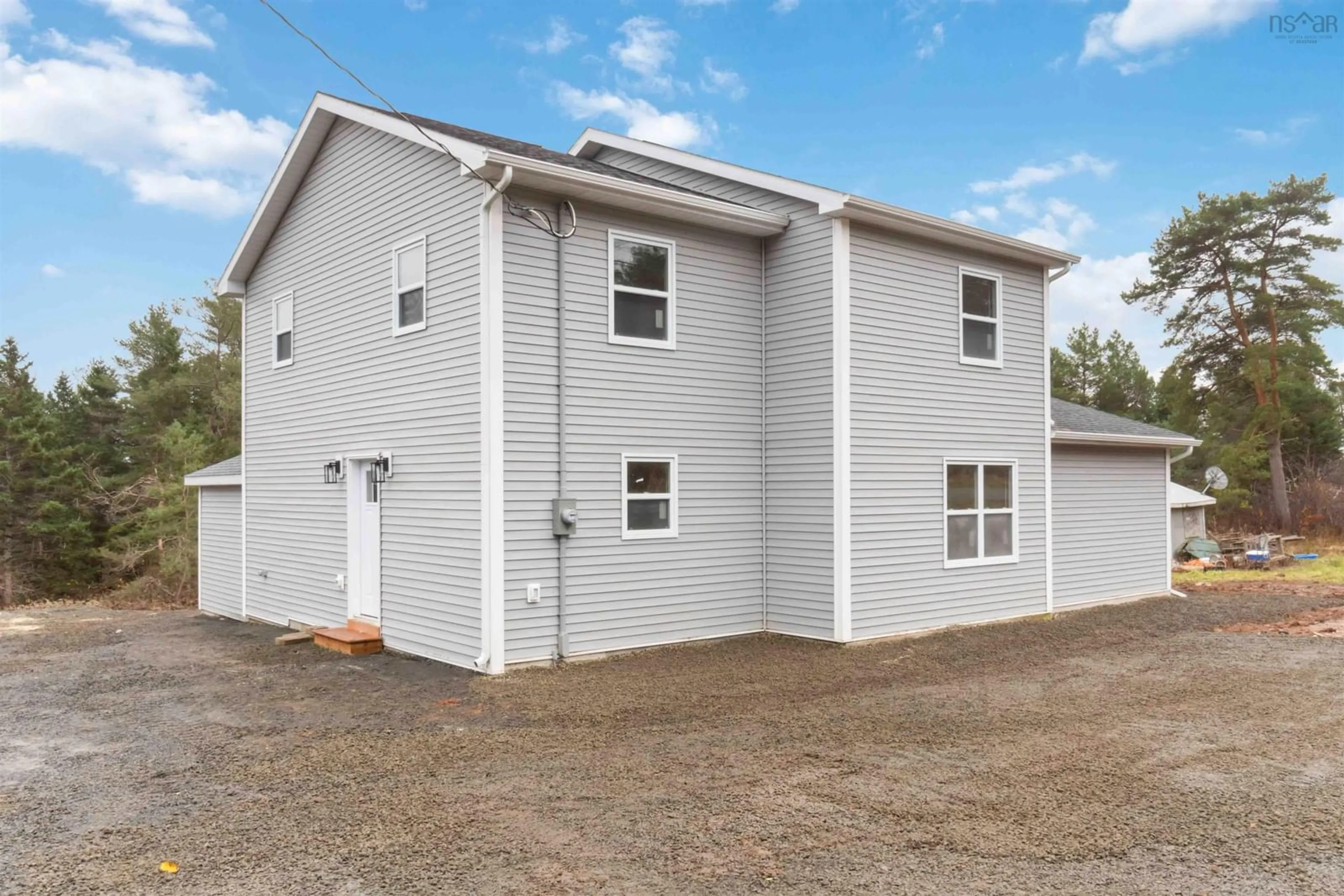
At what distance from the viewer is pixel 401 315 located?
32.4 feet

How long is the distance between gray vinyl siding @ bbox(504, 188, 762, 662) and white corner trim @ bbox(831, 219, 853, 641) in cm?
110

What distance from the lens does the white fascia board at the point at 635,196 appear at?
824 centimetres

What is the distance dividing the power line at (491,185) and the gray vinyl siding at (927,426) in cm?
329

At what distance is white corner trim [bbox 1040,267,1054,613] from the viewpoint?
39.9ft

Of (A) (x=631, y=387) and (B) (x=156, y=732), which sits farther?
(A) (x=631, y=387)

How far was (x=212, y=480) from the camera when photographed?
46.0 feet

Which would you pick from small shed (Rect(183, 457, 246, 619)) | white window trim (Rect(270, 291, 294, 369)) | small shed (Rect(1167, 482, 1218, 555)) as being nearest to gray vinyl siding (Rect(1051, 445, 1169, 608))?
small shed (Rect(1167, 482, 1218, 555))

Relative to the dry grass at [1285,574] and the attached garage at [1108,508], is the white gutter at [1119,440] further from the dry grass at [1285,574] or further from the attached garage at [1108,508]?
the dry grass at [1285,574]

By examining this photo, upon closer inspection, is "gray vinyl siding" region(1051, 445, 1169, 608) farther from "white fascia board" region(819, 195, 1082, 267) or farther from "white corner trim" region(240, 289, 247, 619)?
"white corner trim" region(240, 289, 247, 619)

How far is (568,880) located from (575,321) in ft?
20.1

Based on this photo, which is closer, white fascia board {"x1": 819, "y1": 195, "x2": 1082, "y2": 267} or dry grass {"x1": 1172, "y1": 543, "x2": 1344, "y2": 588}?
white fascia board {"x1": 819, "y1": 195, "x2": 1082, "y2": 267}

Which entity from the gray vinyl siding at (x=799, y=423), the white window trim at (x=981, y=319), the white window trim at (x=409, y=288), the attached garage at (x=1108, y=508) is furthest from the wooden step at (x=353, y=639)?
the attached garage at (x=1108, y=508)

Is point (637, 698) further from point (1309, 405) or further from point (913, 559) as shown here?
point (1309, 405)

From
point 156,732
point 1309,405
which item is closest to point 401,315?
point 156,732
